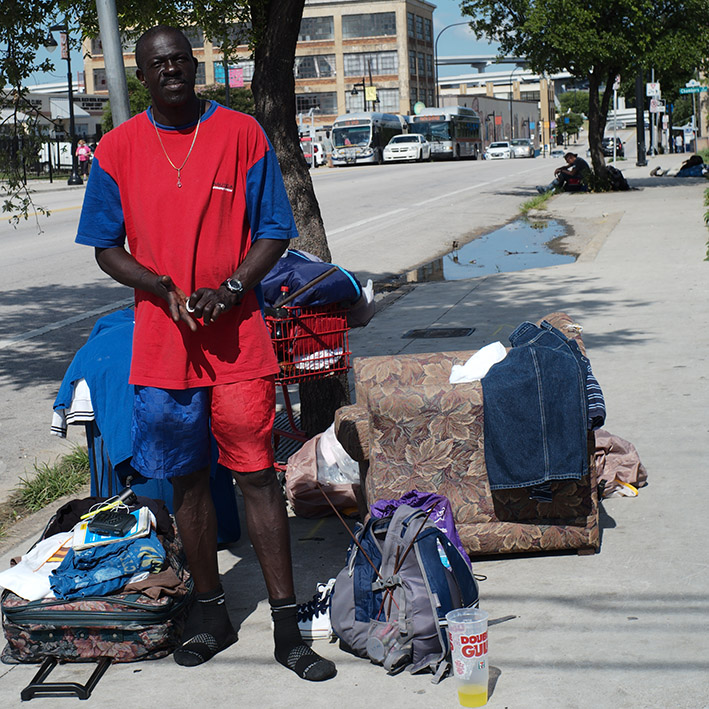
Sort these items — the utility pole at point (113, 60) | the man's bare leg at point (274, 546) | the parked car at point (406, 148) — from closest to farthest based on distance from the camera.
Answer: the man's bare leg at point (274, 546)
the utility pole at point (113, 60)
the parked car at point (406, 148)

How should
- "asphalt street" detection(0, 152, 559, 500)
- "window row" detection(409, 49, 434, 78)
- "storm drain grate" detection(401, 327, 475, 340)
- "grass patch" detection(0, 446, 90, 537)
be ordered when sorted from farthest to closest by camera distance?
"window row" detection(409, 49, 434, 78), "storm drain grate" detection(401, 327, 475, 340), "asphalt street" detection(0, 152, 559, 500), "grass patch" detection(0, 446, 90, 537)

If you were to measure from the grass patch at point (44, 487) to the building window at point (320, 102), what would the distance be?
103738mm

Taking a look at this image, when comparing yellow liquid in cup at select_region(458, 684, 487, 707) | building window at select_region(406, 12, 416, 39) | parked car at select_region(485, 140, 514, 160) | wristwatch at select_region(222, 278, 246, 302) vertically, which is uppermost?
building window at select_region(406, 12, 416, 39)

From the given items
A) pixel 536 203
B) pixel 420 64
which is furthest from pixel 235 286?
pixel 420 64

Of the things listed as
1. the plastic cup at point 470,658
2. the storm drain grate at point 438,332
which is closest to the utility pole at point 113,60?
the plastic cup at point 470,658

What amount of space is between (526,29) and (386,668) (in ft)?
83.3

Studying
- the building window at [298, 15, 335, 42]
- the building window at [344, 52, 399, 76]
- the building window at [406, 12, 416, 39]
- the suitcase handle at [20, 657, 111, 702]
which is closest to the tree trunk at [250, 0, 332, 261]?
the suitcase handle at [20, 657, 111, 702]

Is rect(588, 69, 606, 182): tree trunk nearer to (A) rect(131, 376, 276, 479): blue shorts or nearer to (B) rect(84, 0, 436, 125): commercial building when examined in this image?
(A) rect(131, 376, 276, 479): blue shorts

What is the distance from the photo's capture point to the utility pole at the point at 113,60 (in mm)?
5887

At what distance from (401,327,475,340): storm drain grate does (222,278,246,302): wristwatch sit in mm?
6097

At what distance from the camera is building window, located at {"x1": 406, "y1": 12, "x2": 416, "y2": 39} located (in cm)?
10694

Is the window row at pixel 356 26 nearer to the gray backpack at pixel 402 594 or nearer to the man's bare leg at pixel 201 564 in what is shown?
the man's bare leg at pixel 201 564

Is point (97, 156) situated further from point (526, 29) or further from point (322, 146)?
point (322, 146)

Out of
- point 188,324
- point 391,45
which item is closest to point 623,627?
point 188,324
